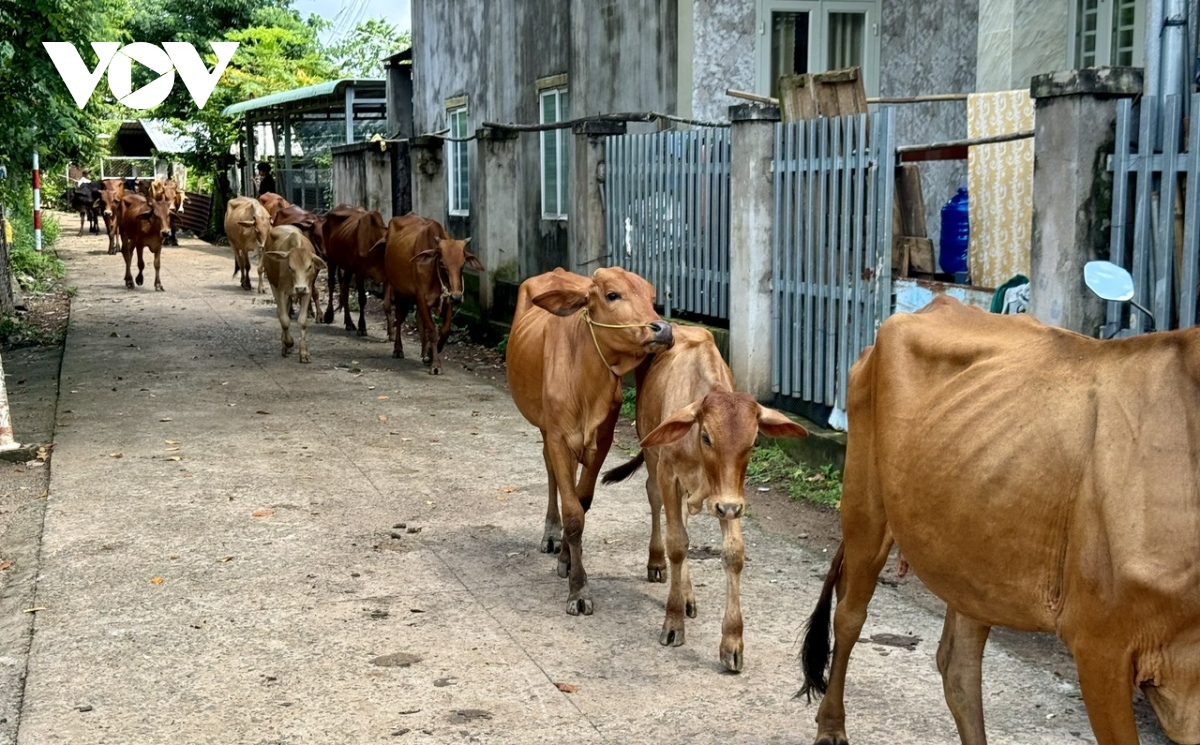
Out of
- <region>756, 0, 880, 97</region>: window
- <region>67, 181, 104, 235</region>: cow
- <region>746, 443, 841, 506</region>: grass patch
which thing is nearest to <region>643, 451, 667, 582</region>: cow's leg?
<region>746, 443, 841, 506</region>: grass patch

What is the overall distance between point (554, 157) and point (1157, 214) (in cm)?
1054

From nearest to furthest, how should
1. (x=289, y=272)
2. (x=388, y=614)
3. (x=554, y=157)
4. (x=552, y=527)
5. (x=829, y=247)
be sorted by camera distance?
(x=388, y=614)
(x=552, y=527)
(x=829, y=247)
(x=289, y=272)
(x=554, y=157)

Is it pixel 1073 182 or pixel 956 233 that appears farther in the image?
pixel 956 233

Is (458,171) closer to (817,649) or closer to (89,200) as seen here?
(817,649)

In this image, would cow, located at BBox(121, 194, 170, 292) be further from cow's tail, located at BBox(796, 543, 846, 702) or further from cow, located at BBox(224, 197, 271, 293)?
cow's tail, located at BBox(796, 543, 846, 702)

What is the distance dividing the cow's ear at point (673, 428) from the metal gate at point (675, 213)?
5.26 metres

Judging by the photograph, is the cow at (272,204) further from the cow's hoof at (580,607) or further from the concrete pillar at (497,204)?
the cow's hoof at (580,607)

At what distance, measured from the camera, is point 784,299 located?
30.7ft

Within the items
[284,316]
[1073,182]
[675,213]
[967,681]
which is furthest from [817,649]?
[284,316]

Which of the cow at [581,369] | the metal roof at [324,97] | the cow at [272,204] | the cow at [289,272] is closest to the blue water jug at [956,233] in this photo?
the cow at [581,369]

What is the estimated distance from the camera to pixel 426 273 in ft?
46.0

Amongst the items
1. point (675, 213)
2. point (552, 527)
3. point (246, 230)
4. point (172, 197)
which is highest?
point (172, 197)

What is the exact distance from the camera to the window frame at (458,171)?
65.0ft

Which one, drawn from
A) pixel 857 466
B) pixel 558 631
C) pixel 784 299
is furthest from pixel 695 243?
pixel 857 466
